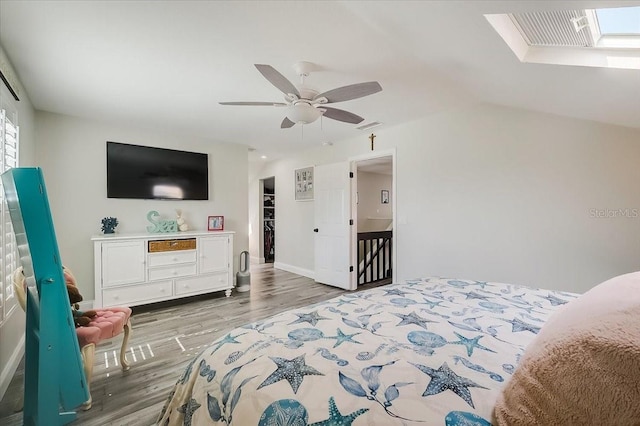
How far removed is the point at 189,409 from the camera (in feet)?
3.34

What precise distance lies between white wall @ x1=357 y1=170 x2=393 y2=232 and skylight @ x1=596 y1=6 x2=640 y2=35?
480 cm

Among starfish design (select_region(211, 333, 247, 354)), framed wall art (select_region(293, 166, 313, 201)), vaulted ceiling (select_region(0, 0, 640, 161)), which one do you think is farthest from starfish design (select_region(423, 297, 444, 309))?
framed wall art (select_region(293, 166, 313, 201))

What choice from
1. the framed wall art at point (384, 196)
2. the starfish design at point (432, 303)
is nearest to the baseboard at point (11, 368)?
the starfish design at point (432, 303)

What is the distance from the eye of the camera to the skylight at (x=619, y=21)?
142 cm

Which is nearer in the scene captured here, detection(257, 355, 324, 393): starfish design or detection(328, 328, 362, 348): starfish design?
detection(257, 355, 324, 393): starfish design

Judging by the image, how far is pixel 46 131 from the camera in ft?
10.6

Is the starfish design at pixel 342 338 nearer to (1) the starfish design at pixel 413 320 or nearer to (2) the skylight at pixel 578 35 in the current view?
(1) the starfish design at pixel 413 320

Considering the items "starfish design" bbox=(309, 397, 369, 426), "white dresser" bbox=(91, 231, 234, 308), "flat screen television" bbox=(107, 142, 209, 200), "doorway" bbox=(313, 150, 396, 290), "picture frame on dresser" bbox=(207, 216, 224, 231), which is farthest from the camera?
"doorway" bbox=(313, 150, 396, 290)

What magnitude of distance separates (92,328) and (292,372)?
175 centimetres

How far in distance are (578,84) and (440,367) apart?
2129mm

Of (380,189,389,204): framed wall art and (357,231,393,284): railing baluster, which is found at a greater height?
(380,189,389,204): framed wall art

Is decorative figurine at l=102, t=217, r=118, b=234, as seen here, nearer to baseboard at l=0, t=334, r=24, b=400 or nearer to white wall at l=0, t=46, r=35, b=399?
white wall at l=0, t=46, r=35, b=399

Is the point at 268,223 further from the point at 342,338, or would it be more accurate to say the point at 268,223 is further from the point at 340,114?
the point at 342,338

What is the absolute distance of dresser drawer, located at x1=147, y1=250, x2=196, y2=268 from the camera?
11.4ft
